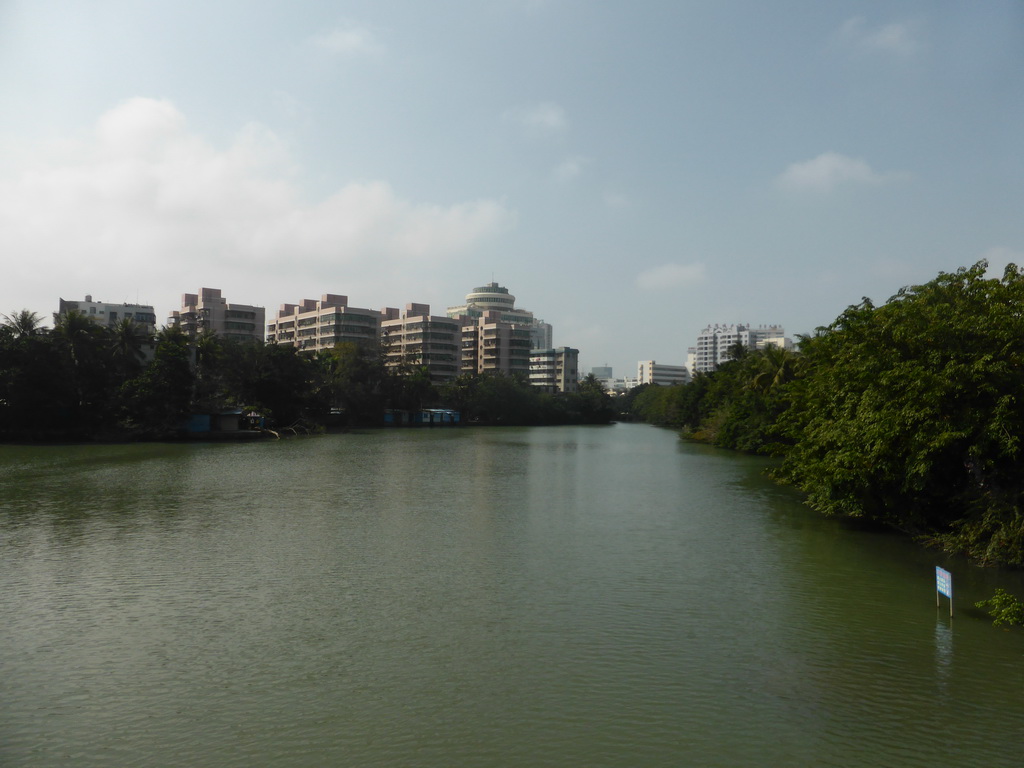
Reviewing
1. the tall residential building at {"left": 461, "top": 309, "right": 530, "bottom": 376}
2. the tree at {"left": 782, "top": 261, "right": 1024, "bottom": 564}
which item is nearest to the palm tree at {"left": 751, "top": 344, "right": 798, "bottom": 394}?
the tree at {"left": 782, "top": 261, "right": 1024, "bottom": 564}

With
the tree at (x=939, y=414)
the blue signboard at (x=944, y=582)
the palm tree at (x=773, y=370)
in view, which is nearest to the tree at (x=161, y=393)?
the palm tree at (x=773, y=370)

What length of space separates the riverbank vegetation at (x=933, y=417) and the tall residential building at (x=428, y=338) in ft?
333

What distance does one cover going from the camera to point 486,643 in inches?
418

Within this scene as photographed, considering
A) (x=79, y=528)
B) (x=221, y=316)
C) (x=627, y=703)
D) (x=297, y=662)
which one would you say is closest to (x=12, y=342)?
(x=79, y=528)

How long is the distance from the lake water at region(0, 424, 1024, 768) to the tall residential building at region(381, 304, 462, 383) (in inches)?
3892

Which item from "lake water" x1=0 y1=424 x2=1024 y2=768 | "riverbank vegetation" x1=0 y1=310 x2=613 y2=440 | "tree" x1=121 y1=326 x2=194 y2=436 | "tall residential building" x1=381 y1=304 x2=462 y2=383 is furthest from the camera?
"tall residential building" x1=381 y1=304 x2=462 y2=383

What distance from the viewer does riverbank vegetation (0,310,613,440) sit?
48.2m

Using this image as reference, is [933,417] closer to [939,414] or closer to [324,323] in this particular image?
[939,414]

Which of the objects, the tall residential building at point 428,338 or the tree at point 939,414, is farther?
the tall residential building at point 428,338

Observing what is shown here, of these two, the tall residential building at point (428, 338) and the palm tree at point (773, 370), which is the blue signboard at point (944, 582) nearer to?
the palm tree at point (773, 370)

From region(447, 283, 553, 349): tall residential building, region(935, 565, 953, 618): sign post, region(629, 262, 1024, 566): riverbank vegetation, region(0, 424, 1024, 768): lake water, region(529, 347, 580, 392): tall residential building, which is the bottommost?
region(0, 424, 1024, 768): lake water

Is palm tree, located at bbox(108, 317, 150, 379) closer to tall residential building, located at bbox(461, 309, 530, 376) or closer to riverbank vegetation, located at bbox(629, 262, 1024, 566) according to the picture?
riverbank vegetation, located at bbox(629, 262, 1024, 566)

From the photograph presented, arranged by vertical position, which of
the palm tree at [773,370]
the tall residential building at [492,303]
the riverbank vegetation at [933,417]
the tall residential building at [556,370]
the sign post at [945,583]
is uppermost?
the tall residential building at [492,303]

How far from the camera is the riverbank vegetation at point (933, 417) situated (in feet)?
47.9
